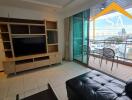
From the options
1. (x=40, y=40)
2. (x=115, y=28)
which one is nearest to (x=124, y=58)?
(x=115, y=28)

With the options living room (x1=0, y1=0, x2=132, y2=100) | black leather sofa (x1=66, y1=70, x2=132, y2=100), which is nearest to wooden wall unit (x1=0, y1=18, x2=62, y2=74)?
living room (x1=0, y1=0, x2=132, y2=100)

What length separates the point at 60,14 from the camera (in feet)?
13.4

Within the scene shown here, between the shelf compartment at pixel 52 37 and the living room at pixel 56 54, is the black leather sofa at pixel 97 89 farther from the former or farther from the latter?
the shelf compartment at pixel 52 37

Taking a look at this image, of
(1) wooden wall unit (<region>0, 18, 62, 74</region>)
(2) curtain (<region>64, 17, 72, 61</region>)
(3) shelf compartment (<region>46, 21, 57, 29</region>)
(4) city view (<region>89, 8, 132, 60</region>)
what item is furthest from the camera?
(2) curtain (<region>64, 17, 72, 61</region>)

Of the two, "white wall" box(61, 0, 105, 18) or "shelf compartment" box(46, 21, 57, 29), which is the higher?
"white wall" box(61, 0, 105, 18)

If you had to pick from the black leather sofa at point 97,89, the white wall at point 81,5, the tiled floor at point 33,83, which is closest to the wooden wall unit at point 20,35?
the tiled floor at point 33,83

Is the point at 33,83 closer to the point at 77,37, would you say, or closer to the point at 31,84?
the point at 31,84

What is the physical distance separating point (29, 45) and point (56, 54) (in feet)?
3.53

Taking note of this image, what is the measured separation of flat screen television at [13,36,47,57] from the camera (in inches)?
116

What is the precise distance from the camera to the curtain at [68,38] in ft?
13.3

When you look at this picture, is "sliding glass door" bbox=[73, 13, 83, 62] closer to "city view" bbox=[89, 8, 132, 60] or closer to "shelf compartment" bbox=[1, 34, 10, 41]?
"city view" bbox=[89, 8, 132, 60]

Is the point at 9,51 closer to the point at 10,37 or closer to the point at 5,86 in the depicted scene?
the point at 10,37

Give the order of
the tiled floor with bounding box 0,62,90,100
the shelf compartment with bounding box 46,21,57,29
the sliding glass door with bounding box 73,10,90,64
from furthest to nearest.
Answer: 1. the shelf compartment with bounding box 46,21,57,29
2. the sliding glass door with bounding box 73,10,90,64
3. the tiled floor with bounding box 0,62,90,100

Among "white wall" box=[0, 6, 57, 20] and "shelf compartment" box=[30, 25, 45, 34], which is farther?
"shelf compartment" box=[30, 25, 45, 34]
